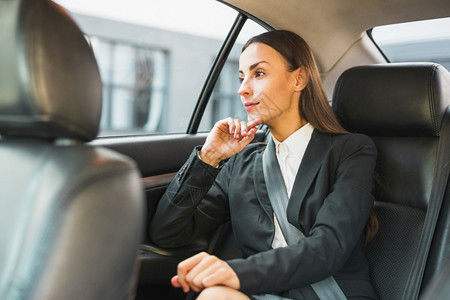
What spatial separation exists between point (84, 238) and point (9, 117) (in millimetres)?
273

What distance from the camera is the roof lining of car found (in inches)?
81.3

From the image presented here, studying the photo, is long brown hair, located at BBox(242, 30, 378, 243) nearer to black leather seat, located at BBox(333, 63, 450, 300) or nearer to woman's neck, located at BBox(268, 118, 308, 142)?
woman's neck, located at BBox(268, 118, 308, 142)

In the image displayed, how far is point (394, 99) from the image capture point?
171 centimetres

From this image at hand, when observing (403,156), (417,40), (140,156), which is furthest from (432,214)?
(417,40)

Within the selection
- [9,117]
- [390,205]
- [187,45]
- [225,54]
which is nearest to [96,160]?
[9,117]

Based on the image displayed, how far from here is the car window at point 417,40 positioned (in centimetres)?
225

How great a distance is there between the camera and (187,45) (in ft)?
11.7

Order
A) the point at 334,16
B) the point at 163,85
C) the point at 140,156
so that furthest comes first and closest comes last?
the point at 163,85 → the point at 334,16 → the point at 140,156

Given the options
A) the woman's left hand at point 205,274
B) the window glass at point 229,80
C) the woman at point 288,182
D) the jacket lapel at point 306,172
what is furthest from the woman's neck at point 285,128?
the woman's left hand at point 205,274

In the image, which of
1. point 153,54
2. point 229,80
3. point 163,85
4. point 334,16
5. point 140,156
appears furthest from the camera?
point 163,85

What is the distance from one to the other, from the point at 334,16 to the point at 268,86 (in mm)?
788

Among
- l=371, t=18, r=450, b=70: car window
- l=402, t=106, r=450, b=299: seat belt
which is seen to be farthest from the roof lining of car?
l=402, t=106, r=450, b=299: seat belt

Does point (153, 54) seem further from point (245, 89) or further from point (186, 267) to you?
point (186, 267)

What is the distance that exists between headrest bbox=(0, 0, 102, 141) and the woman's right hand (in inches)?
30.7
